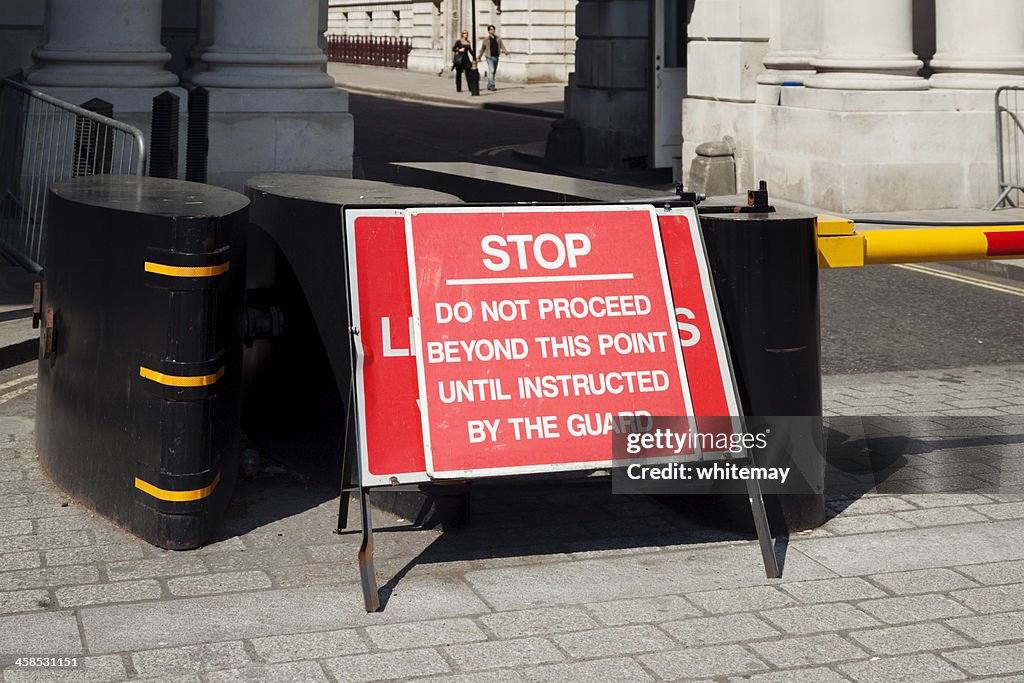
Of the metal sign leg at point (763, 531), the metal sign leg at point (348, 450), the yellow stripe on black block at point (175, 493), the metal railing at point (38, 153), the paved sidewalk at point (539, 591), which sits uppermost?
the metal railing at point (38, 153)

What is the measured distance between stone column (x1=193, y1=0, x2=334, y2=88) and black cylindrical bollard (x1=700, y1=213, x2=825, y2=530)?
9.40 meters

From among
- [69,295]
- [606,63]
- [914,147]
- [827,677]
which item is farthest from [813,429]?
[606,63]

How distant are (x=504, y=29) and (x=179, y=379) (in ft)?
133

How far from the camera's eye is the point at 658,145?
1898 cm

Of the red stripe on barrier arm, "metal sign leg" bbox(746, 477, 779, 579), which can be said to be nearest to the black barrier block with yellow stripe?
"metal sign leg" bbox(746, 477, 779, 579)

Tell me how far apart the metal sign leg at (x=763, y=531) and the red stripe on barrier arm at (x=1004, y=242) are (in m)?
1.36

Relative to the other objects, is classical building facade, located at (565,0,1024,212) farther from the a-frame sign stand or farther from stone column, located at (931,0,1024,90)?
the a-frame sign stand

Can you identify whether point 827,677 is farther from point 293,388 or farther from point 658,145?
point 658,145

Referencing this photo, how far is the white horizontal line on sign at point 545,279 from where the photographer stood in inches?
189

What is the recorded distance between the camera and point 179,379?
4816 mm

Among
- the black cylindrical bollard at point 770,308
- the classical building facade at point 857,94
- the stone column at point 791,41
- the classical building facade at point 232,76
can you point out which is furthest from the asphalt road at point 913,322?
the classical building facade at point 232,76

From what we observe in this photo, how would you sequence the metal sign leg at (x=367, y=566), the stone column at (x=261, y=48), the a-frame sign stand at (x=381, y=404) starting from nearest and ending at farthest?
1. the metal sign leg at (x=367, y=566)
2. the a-frame sign stand at (x=381, y=404)
3. the stone column at (x=261, y=48)

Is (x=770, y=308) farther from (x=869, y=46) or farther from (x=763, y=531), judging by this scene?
(x=869, y=46)

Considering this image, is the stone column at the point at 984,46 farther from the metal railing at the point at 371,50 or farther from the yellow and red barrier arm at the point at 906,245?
the metal railing at the point at 371,50
